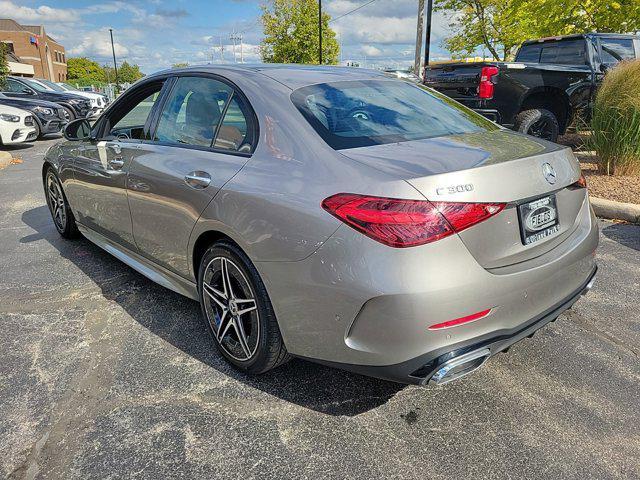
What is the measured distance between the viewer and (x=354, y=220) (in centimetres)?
191

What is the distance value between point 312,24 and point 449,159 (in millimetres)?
43128

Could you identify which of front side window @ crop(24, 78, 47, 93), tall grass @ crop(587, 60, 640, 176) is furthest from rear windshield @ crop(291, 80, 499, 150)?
front side window @ crop(24, 78, 47, 93)

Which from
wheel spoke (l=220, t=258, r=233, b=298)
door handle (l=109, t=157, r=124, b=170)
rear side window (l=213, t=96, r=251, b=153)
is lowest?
wheel spoke (l=220, t=258, r=233, b=298)

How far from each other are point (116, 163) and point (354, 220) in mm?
2218

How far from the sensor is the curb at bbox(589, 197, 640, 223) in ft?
17.2

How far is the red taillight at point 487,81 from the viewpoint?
291 inches

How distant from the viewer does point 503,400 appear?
2.43 metres

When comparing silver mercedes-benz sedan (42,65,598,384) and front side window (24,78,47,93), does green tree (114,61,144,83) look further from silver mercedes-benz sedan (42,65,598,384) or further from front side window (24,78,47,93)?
silver mercedes-benz sedan (42,65,598,384)

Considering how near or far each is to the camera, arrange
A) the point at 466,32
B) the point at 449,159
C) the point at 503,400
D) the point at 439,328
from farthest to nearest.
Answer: the point at 466,32 → the point at 503,400 → the point at 449,159 → the point at 439,328

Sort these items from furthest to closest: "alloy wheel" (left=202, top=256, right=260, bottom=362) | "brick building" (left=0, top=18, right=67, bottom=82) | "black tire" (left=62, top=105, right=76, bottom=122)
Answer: "brick building" (left=0, top=18, right=67, bottom=82), "black tire" (left=62, top=105, right=76, bottom=122), "alloy wheel" (left=202, top=256, right=260, bottom=362)

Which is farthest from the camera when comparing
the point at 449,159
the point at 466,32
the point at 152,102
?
the point at 466,32

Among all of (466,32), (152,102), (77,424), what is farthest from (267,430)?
(466,32)

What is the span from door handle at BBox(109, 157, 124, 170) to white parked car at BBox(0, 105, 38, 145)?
10.3 meters

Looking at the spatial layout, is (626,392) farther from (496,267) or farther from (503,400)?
(496,267)
